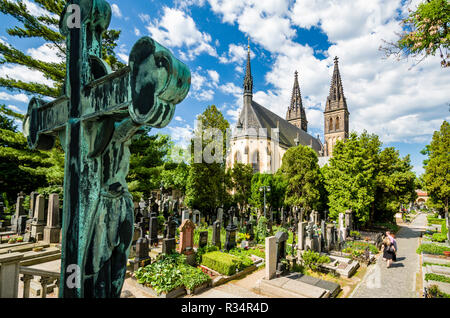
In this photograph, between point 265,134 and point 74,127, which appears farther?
point 265,134

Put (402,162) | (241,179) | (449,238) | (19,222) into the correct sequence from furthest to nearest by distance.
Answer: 1. (241,179)
2. (402,162)
3. (449,238)
4. (19,222)

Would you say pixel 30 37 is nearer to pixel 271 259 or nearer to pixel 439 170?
pixel 271 259

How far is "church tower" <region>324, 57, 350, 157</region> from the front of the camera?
5867cm

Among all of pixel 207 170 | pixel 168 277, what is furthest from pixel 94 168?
pixel 207 170

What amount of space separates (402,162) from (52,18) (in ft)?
102

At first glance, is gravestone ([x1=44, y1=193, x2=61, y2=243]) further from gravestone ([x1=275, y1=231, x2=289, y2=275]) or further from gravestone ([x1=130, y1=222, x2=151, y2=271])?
gravestone ([x1=275, y1=231, x2=289, y2=275])

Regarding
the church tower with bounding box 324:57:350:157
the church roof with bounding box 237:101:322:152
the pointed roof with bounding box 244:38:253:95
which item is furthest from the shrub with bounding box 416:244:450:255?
the church tower with bounding box 324:57:350:157

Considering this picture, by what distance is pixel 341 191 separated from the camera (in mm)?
19984

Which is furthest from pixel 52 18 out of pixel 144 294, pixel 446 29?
pixel 446 29

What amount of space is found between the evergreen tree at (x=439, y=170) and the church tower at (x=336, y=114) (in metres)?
36.9

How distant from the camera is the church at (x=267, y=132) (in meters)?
39.4

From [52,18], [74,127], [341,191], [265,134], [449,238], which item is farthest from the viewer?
[265,134]

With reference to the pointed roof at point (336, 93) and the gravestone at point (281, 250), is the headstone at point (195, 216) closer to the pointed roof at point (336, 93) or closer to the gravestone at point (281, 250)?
the gravestone at point (281, 250)
